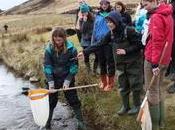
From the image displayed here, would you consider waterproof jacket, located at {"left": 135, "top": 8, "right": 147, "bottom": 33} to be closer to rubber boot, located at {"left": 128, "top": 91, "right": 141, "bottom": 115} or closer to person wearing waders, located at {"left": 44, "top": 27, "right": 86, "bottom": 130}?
rubber boot, located at {"left": 128, "top": 91, "right": 141, "bottom": 115}

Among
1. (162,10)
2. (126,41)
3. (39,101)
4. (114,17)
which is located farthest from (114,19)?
(39,101)

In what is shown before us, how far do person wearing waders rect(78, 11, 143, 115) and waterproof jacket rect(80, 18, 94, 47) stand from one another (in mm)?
2787

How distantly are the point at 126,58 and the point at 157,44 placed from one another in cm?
180

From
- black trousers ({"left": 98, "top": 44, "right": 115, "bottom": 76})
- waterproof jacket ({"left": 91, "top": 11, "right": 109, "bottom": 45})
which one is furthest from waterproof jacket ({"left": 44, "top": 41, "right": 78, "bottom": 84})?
waterproof jacket ({"left": 91, "top": 11, "right": 109, "bottom": 45})

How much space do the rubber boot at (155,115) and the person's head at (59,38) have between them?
2134mm

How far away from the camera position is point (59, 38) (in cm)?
898

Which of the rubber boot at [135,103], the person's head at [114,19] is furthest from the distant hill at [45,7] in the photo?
the person's head at [114,19]

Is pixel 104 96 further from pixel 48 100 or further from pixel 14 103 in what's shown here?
pixel 14 103

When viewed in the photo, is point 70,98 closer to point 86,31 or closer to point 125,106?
point 125,106

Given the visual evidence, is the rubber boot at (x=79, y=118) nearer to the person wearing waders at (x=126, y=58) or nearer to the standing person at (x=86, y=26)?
the person wearing waders at (x=126, y=58)

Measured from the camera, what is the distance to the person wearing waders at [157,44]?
7.45 m

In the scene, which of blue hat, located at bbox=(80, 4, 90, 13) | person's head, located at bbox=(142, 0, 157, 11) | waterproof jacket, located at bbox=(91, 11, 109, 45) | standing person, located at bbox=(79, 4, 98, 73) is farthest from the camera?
standing person, located at bbox=(79, 4, 98, 73)

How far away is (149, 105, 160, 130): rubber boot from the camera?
7938 mm

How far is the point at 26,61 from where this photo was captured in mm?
17906
